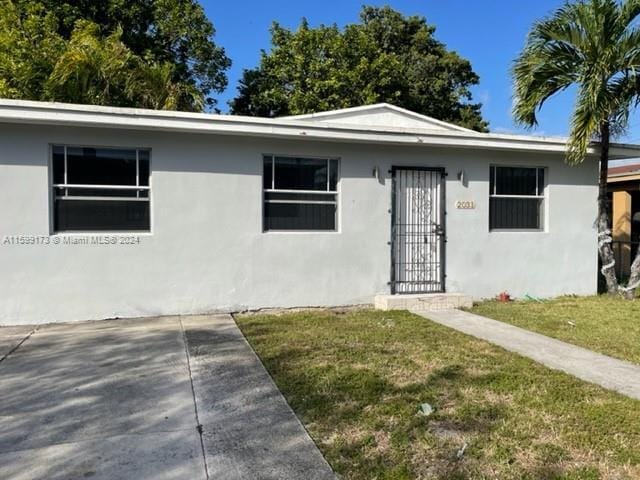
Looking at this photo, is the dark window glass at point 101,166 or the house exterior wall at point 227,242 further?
the dark window glass at point 101,166

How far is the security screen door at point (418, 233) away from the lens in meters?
8.65

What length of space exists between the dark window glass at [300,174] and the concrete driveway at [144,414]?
9.83 ft

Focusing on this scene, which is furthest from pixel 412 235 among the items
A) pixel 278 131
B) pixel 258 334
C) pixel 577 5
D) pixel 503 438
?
pixel 503 438

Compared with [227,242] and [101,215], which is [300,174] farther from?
[101,215]

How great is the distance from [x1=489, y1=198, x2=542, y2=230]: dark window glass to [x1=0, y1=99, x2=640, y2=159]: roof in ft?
3.26

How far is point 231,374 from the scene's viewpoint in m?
4.78

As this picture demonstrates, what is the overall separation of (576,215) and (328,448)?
839 cm

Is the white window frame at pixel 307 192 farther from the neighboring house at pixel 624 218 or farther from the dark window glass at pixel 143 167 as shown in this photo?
the neighboring house at pixel 624 218

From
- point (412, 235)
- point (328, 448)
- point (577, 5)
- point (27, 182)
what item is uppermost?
point (577, 5)

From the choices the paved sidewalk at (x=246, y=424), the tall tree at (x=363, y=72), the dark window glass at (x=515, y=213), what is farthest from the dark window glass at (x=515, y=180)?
the tall tree at (x=363, y=72)

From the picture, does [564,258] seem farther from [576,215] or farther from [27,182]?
[27,182]

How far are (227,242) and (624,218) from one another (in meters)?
11.9

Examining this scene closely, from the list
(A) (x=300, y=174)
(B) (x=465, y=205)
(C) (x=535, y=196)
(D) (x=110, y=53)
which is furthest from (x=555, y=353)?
(D) (x=110, y=53)

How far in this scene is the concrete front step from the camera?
8.10m
